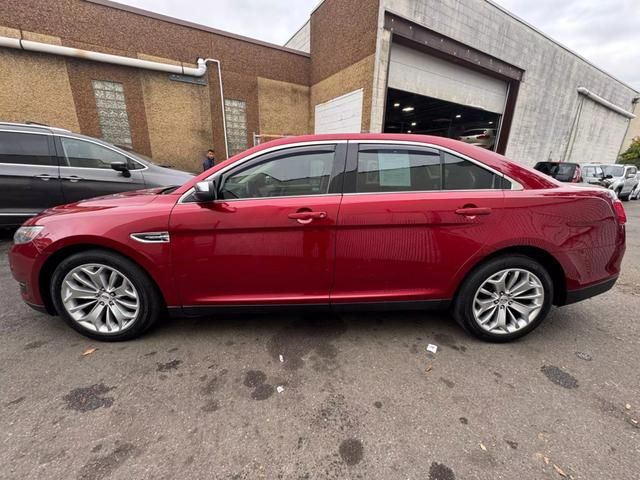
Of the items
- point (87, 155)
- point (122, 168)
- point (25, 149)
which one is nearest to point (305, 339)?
point (122, 168)

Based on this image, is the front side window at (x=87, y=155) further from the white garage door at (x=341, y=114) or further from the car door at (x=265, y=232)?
the white garage door at (x=341, y=114)

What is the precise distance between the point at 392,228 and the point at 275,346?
4.26 ft

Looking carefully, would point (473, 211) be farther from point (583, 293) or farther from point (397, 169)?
point (583, 293)

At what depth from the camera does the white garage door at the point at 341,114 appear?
9828 millimetres

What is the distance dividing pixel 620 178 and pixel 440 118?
10.2 meters

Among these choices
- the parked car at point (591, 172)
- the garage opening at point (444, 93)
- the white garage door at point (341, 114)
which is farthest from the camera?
the parked car at point (591, 172)

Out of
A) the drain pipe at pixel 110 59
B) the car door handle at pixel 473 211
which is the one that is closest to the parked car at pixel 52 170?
the car door handle at pixel 473 211

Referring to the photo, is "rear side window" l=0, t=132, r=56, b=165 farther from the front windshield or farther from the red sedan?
the front windshield

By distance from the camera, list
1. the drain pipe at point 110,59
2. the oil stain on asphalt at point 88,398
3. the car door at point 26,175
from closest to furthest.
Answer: the oil stain on asphalt at point 88,398 → the car door at point 26,175 → the drain pipe at point 110,59

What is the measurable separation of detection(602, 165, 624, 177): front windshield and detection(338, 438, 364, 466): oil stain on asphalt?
15491 mm

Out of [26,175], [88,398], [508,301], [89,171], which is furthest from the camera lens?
[89,171]

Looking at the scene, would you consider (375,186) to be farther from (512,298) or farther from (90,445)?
(90,445)

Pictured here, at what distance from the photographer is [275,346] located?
231cm

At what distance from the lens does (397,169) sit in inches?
87.4
